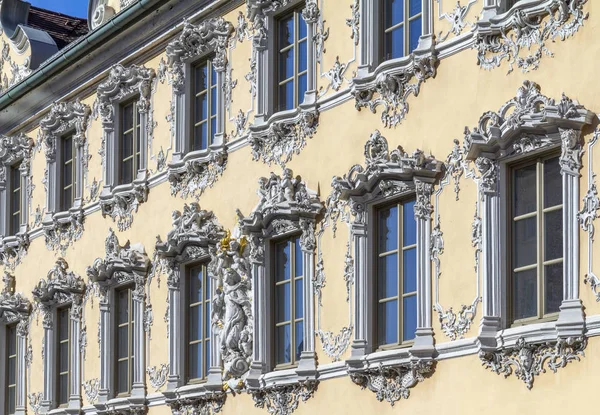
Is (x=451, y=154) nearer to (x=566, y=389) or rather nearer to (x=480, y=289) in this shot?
(x=480, y=289)

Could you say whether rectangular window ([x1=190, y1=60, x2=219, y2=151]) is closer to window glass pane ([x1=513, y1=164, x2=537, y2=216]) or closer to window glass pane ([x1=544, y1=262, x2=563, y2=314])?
window glass pane ([x1=513, y1=164, x2=537, y2=216])

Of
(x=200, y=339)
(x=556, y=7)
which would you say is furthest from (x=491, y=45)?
(x=200, y=339)

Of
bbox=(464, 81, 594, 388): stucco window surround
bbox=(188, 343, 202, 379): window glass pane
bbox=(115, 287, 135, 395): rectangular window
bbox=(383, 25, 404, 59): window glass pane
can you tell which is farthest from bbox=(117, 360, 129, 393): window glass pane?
bbox=(464, 81, 594, 388): stucco window surround

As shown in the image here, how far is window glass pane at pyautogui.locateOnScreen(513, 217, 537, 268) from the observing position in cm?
1470

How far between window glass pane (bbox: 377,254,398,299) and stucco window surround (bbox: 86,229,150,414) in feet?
18.9

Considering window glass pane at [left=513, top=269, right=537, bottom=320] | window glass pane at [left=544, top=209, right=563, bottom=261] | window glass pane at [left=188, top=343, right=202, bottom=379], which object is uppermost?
window glass pane at [left=544, top=209, right=563, bottom=261]

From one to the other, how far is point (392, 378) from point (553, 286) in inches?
103

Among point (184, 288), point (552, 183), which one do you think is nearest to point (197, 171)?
point (184, 288)

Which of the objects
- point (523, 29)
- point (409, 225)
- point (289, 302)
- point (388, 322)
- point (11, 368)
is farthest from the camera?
point (11, 368)

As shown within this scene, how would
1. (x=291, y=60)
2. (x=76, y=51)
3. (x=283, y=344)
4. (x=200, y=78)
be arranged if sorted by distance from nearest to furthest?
1. (x=283, y=344)
2. (x=291, y=60)
3. (x=200, y=78)
4. (x=76, y=51)

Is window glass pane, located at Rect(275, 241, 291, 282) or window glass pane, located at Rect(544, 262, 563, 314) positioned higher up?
window glass pane, located at Rect(275, 241, 291, 282)

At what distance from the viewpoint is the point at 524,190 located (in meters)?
14.9

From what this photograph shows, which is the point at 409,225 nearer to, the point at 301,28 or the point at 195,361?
the point at 301,28

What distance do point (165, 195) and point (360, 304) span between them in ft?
17.7
